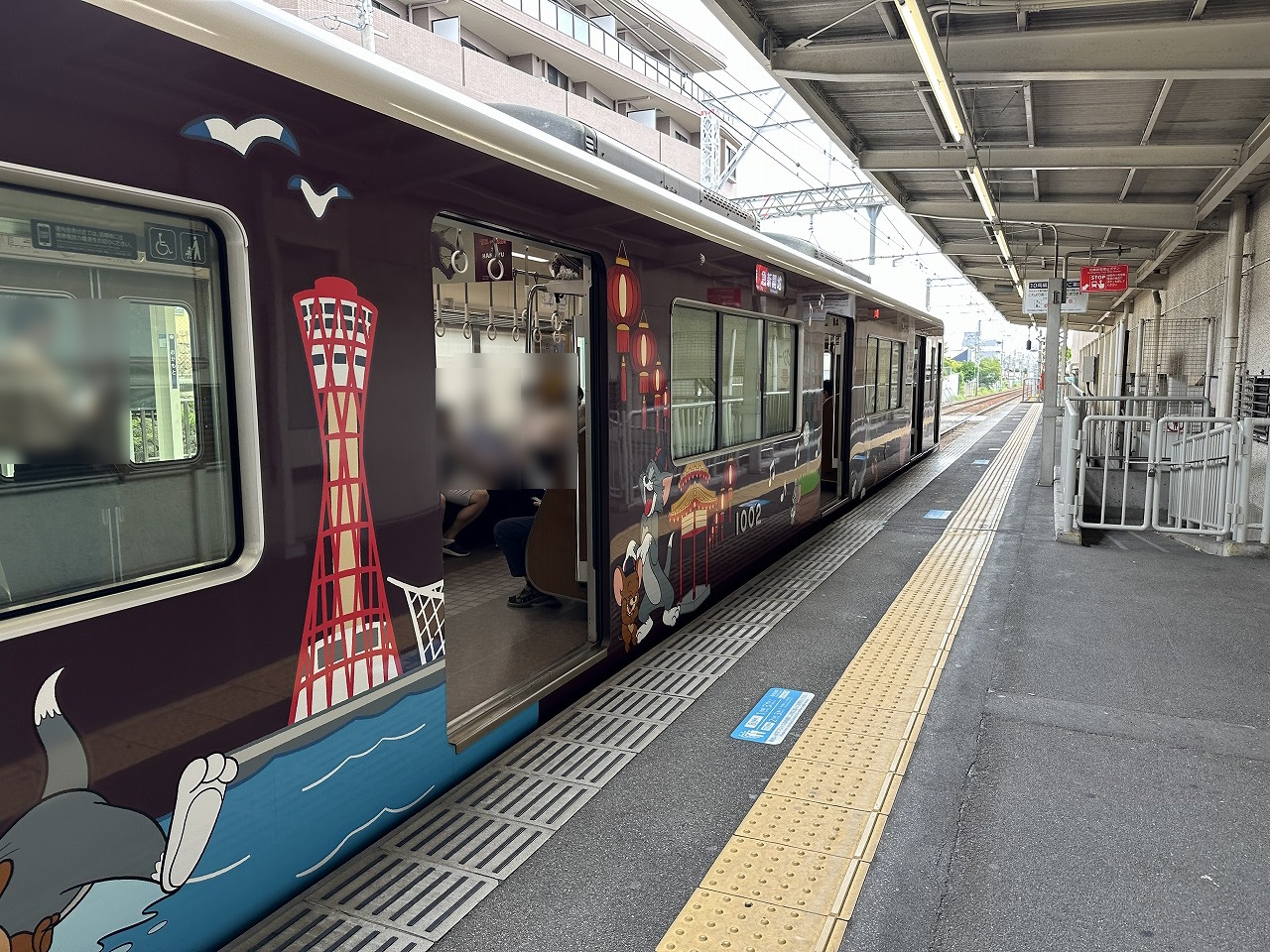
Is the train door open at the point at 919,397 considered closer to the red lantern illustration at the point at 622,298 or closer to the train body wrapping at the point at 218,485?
the red lantern illustration at the point at 622,298

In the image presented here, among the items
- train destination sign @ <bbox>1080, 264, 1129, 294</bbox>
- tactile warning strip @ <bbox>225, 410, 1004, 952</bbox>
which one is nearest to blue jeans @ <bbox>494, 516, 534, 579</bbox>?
tactile warning strip @ <bbox>225, 410, 1004, 952</bbox>

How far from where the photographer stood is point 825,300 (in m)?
7.18

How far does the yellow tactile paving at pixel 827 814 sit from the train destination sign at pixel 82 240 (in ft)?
7.11

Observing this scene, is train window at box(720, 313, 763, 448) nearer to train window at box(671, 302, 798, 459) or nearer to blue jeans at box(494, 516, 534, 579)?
train window at box(671, 302, 798, 459)

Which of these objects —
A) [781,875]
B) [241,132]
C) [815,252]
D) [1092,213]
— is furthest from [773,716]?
[1092,213]

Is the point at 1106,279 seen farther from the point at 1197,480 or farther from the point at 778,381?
the point at 778,381

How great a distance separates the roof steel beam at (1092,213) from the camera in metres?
11.1

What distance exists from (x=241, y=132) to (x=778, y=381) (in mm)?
4612

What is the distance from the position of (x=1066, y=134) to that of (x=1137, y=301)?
15135 mm

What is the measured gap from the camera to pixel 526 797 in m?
3.11

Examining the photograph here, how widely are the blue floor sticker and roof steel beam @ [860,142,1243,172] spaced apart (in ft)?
22.0

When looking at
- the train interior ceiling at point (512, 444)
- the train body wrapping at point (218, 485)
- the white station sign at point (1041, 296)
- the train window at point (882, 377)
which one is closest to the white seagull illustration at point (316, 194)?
the train body wrapping at point (218, 485)

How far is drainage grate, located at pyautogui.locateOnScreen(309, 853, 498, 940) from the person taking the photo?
Result: 2.44m

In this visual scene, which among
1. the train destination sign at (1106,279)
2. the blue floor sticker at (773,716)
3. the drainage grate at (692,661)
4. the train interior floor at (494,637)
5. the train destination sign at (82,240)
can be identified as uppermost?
the train destination sign at (1106,279)
